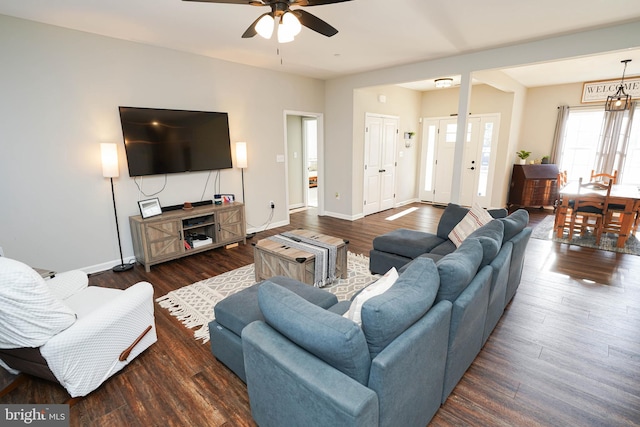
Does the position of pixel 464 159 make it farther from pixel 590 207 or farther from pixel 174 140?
pixel 174 140

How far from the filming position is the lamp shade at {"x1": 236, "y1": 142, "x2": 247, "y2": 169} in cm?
484

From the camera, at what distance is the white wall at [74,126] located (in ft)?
10.3

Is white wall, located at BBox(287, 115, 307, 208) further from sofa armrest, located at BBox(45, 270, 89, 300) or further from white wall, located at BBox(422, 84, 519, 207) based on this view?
sofa armrest, located at BBox(45, 270, 89, 300)

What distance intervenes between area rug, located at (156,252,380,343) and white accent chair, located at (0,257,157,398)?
0.54 metres

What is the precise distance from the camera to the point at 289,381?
1.30 metres

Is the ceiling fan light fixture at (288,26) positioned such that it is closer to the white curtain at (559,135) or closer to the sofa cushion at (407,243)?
the sofa cushion at (407,243)

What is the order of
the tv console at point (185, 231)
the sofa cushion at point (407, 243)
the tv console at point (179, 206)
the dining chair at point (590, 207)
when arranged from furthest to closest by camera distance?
the dining chair at point (590, 207) → the tv console at point (179, 206) → the tv console at point (185, 231) → the sofa cushion at point (407, 243)

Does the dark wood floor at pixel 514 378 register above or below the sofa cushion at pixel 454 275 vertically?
below

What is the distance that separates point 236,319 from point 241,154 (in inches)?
133

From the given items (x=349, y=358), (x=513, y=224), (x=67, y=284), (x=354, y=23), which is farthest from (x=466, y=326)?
(x=354, y=23)

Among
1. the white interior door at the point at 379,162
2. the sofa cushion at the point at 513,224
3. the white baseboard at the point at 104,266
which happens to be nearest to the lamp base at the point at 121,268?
the white baseboard at the point at 104,266

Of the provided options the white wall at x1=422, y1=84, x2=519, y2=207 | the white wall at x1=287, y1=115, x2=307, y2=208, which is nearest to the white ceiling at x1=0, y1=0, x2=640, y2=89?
the white wall at x1=422, y1=84, x2=519, y2=207

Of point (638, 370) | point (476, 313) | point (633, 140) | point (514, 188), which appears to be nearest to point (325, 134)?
point (514, 188)

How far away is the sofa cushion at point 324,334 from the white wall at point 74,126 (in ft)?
11.2
